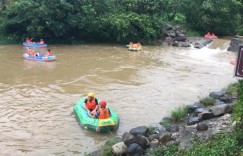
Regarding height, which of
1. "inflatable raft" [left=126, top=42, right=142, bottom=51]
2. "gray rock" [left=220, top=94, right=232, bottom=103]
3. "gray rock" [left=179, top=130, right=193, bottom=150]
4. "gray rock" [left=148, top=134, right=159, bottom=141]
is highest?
"inflatable raft" [left=126, top=42, right=142, bottom=51]

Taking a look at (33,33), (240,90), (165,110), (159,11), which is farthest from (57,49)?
(240,90)

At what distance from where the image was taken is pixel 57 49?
2502 centimetres

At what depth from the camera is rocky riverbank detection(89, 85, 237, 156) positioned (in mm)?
8562

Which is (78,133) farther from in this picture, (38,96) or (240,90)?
(240,90)

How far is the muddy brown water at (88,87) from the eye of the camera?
10641mm

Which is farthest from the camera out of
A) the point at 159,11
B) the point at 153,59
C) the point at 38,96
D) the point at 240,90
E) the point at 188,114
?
the point at 159,11

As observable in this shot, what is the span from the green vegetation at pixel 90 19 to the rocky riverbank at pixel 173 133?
1629 cm

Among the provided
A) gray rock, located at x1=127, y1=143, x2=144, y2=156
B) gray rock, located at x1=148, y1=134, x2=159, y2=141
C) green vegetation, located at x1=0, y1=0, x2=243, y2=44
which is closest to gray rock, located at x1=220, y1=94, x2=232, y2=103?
gray rock, located at x1=148, y1=134, x2=159, y2=141

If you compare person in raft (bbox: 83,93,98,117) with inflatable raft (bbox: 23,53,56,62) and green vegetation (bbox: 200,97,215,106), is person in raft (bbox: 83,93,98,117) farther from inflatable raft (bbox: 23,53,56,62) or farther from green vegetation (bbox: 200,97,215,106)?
inflatable raft (bbox: 23,53,56,62)

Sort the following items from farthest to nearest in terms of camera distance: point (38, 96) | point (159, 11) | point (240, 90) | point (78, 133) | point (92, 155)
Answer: point (159, 11) → point (38, 96) → point (78, 133) → point (92, 155) → point (240, 90)

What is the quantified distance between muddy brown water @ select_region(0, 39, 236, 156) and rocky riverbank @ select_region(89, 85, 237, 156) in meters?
1.12

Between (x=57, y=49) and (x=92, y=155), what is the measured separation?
665 inches

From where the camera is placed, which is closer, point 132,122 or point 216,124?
point 216,124

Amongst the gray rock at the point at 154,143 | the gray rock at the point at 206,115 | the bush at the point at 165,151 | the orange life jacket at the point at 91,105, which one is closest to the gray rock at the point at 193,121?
the gray rock at the point at 206,115
